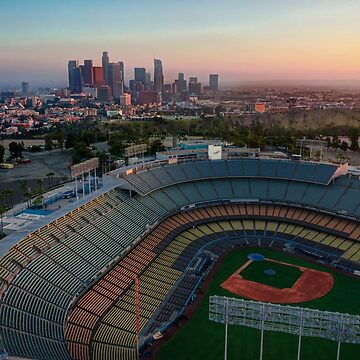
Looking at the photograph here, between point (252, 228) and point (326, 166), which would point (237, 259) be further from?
point (326, 166)

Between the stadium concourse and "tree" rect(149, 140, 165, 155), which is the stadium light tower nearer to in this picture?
the stadium concourse

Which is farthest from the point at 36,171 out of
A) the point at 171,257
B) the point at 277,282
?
the point at 277,282

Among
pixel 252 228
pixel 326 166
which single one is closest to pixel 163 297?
pixel 252 228

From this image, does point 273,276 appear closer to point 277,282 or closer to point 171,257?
point 277,282

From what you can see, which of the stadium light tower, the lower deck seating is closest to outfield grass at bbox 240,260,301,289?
the lower deck seating

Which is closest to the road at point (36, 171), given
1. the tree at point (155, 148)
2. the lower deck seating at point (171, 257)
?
the tree at point (155, 148)

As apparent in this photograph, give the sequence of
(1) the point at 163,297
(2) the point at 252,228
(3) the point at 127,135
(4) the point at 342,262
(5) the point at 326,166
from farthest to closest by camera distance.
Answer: (3) the point at 127,135 → (5) the point at 326,166 → (2) the point at 252,228 → (4) the point at 342,262 → (1) the point at 163,297
